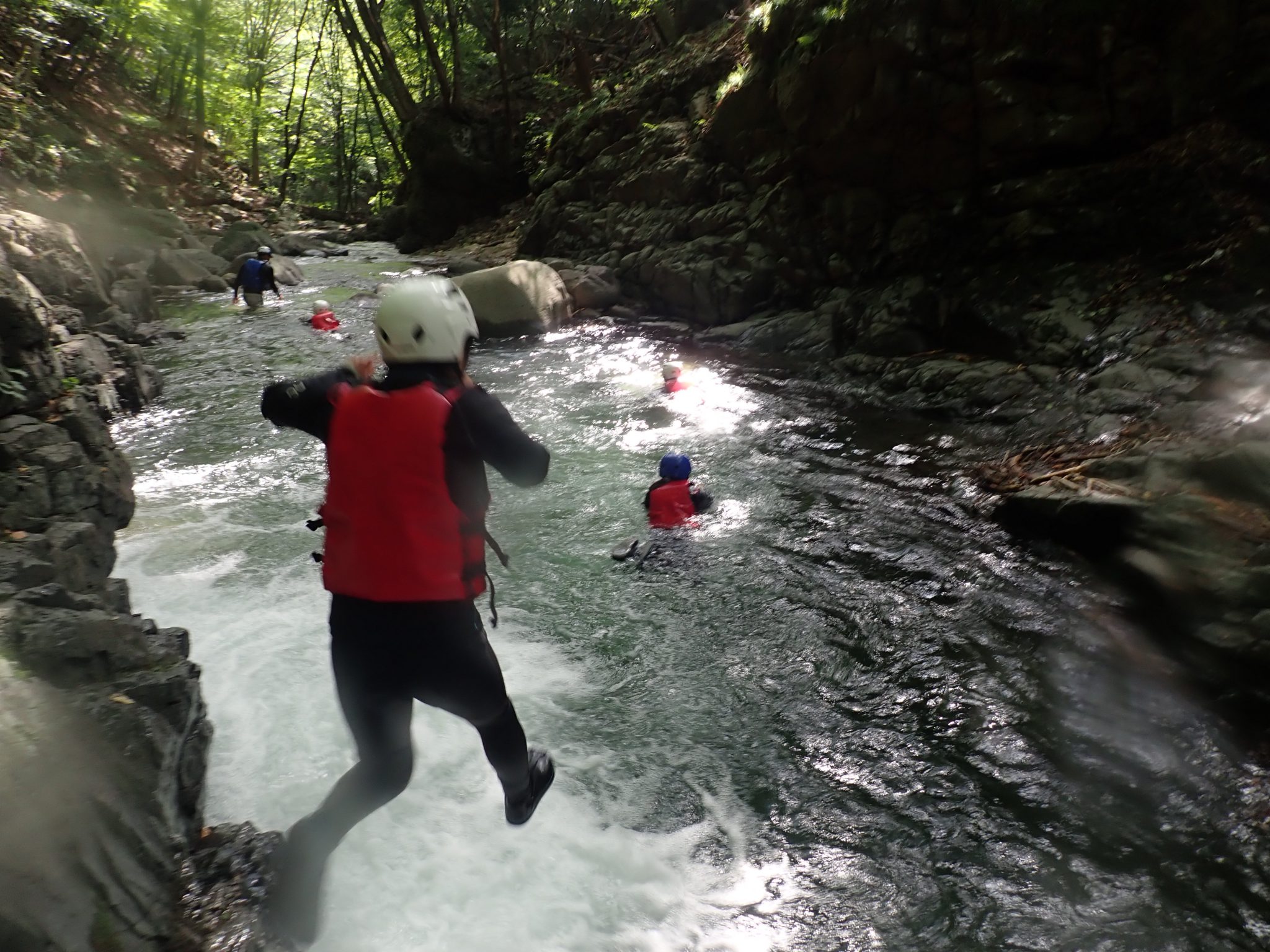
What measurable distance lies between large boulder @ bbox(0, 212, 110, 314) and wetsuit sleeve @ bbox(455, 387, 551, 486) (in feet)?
27.5

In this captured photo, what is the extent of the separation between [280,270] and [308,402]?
63.9 ft

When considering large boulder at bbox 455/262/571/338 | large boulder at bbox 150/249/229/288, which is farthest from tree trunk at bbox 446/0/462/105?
large boulder at bbox 455/262/571/338

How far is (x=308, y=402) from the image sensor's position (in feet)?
7.89

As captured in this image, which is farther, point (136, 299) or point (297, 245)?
point (297, 245)

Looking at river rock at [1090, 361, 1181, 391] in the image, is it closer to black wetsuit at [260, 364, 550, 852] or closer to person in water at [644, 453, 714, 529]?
person in water at [644, 453, 714, 529]

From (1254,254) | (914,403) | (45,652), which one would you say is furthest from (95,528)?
(1254,254)

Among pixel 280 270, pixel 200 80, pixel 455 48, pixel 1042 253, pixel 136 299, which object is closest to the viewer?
pixel 1042 253

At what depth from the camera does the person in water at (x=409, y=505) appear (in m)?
2.20

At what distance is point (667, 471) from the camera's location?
6.49 m

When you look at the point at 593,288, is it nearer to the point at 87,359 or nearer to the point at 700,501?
the point at 87,359

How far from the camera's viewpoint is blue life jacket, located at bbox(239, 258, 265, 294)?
1598 cm

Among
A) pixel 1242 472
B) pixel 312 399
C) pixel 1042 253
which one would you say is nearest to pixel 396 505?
pixel 312 399

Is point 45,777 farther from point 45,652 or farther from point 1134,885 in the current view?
point 1134,885

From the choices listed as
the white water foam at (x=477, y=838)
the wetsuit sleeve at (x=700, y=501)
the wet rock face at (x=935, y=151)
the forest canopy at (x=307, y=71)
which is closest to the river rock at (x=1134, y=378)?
the wet rock face at (x=935, y=151)
